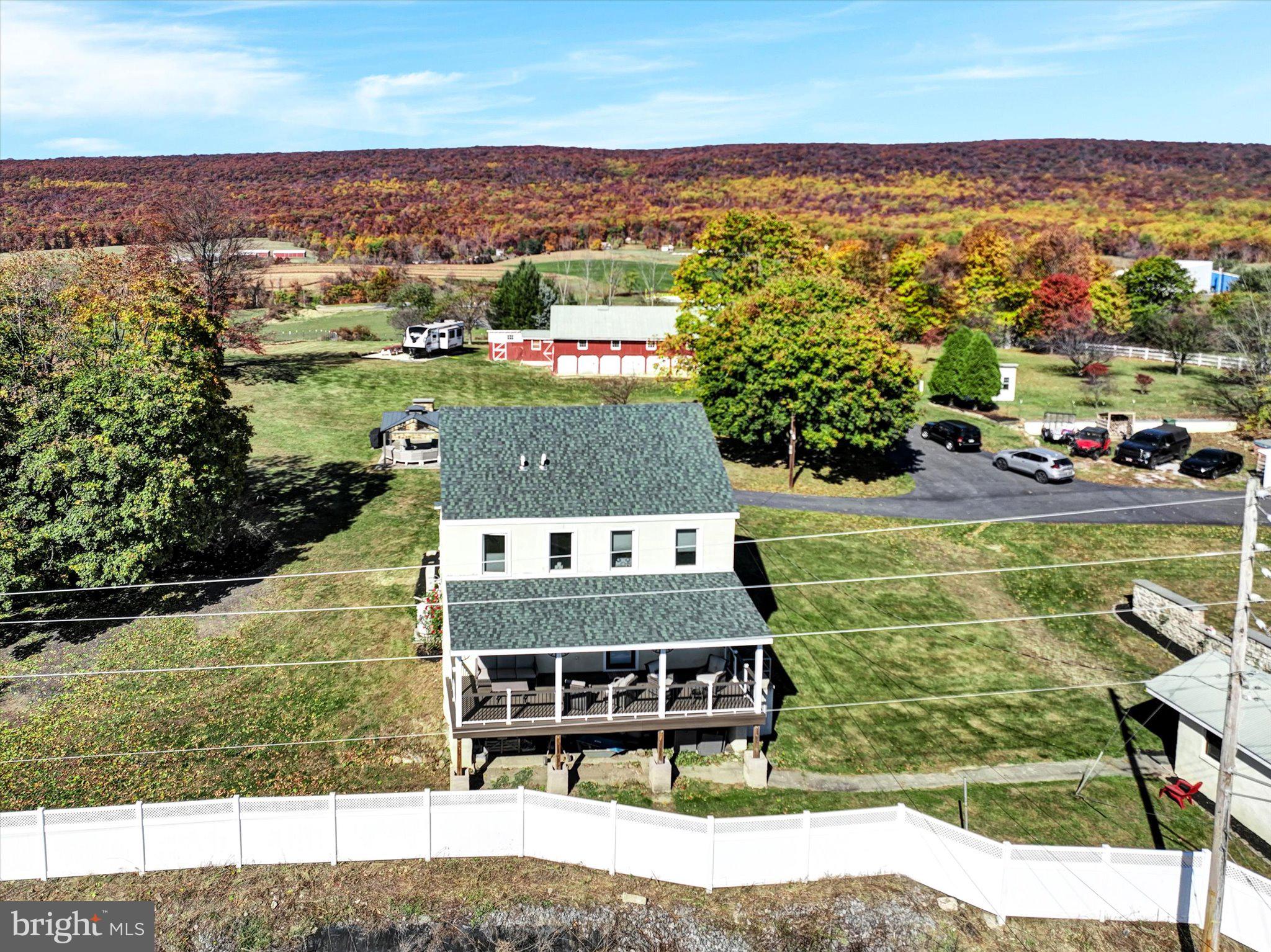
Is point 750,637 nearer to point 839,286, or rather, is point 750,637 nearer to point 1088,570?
point 1088,570

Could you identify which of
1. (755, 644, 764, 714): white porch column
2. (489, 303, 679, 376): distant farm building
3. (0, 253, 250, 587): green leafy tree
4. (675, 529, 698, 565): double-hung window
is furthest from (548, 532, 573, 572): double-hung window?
(489, 303, 679, 376): distant farm building

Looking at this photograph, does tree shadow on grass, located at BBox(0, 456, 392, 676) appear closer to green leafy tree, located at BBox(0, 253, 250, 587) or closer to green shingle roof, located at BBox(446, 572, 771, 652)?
green leafy tree, located at BBox(0, 253, 250, 587)

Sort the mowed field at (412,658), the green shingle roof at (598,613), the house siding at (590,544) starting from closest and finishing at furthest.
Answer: the green shingle roof at (598,613) < the mowed field at (412,658) < the house siding at (590,544)

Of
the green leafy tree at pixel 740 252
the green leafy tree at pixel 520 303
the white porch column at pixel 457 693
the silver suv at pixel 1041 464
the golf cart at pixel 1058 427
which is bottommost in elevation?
the white porch column at pixel 457 693

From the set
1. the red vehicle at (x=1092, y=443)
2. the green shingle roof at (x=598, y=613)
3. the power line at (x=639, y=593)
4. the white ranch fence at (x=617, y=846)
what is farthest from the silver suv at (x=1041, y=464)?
the white ranch fence at (x=617, y=846)

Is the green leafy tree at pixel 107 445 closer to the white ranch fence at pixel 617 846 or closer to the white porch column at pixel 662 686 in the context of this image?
the white ranch fence at pixel 617 846
